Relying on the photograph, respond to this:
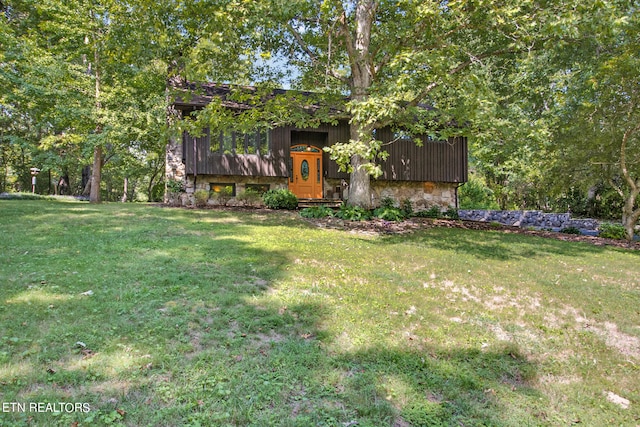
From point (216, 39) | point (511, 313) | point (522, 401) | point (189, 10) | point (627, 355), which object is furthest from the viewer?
point (189, 10)

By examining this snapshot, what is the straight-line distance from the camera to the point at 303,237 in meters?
7.80

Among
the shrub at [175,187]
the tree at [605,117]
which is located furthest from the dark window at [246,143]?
the tree at [605,117]

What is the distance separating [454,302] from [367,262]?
5.99 feet

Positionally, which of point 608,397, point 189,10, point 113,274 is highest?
point 189,10

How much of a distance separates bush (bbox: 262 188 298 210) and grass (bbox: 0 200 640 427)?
670cm

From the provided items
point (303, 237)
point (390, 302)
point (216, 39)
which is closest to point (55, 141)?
point (216, 39)

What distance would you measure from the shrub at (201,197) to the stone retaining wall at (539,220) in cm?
1262

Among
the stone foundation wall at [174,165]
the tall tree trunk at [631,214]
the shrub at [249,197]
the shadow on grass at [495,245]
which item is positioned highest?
the stone foundation wall at [174,165]

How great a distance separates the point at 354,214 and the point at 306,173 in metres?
5.40

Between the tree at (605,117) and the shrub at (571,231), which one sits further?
the shrub at (571,231)

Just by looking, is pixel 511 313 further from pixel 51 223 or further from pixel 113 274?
pixel 51 223

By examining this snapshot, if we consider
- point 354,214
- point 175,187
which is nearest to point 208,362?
point 354,214

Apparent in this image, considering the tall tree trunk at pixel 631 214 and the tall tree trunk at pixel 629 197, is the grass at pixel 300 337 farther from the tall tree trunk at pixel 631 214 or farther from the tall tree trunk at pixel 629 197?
the tall tree trunk at pixel 631 214

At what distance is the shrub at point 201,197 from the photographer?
13211mm
